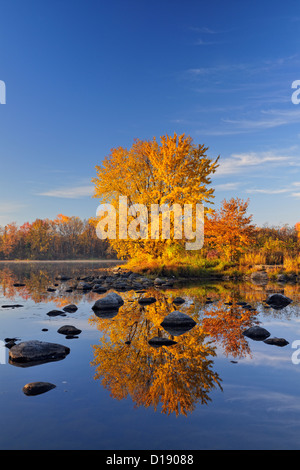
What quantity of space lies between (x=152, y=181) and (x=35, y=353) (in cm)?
2043

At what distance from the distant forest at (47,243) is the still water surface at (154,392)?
7142cm

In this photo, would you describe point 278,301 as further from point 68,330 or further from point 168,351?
point 68,330

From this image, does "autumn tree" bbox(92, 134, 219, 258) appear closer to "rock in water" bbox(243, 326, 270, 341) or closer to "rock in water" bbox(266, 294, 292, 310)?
"rock in water" bbox(266, 294, 292, 310)

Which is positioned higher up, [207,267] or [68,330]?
[207,267]

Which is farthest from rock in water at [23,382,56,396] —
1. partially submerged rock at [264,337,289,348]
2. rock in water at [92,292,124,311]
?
rock in water at [92,292,124,311]

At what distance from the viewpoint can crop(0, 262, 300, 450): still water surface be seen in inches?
129

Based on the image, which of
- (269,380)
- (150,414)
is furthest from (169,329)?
(150,414)

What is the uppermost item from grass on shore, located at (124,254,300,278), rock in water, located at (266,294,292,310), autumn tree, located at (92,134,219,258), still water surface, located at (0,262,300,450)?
autumn tree, located at (92,134,219,258)

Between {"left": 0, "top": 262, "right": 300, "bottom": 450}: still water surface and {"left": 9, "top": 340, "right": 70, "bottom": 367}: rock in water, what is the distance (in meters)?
0.17

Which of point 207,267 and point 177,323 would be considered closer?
point 177,323

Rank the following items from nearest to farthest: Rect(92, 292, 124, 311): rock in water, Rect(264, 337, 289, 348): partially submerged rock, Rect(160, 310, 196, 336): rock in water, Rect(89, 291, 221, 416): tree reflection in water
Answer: Rect(89, 291, 221, 416): tree reflection in water < Rect(264, 337, 289, 348): partially submerged rock < Rect(160, 310, 196, 336): rock in water < Rect(92, 292, 124, 311): rock in water

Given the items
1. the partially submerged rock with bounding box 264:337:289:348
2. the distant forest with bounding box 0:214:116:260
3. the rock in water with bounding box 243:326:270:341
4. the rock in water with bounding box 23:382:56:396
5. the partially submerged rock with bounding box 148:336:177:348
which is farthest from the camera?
the distant forest with bounding box 0:214:116:260

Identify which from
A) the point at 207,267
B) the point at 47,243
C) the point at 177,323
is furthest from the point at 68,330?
the point at 47,243

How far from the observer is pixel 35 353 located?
5.67 m
